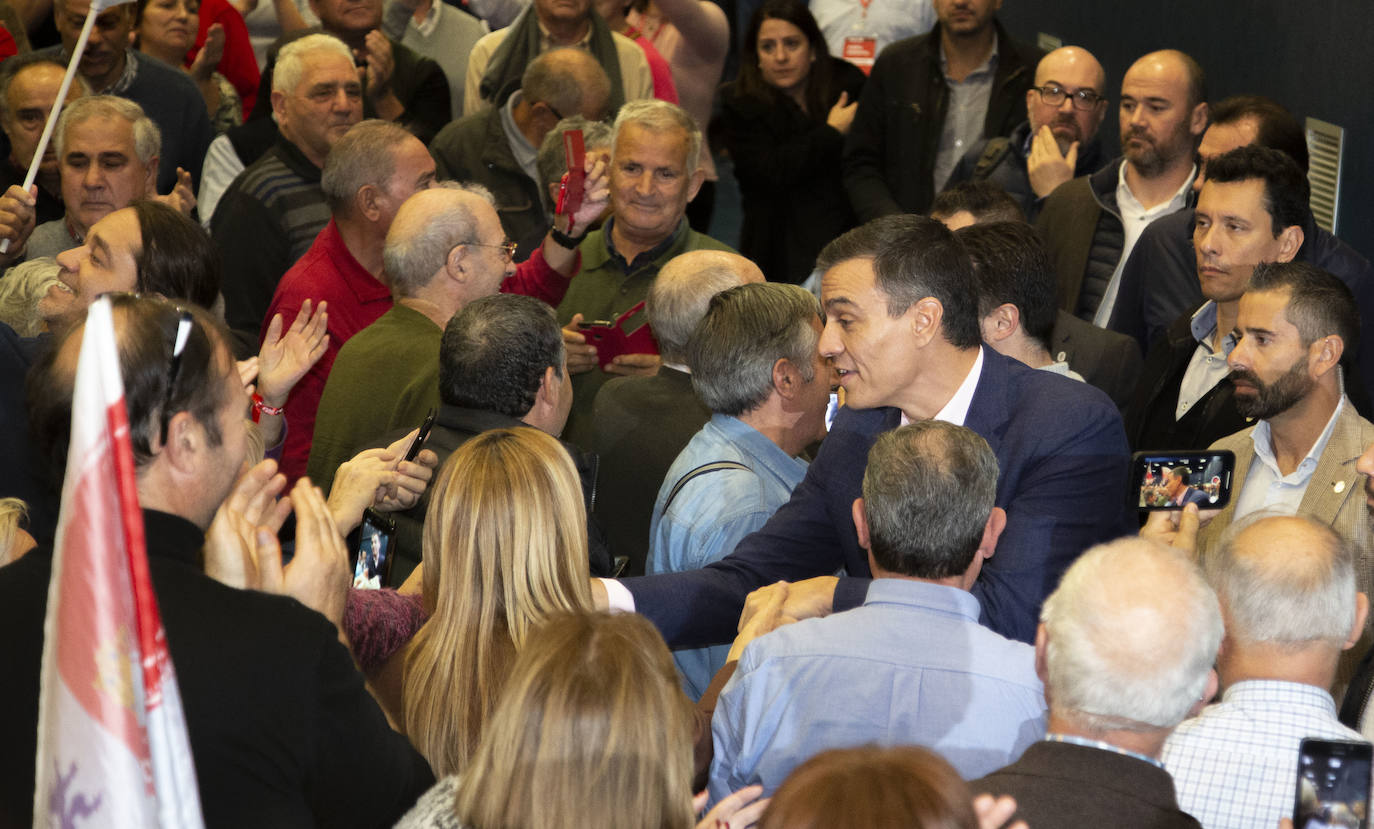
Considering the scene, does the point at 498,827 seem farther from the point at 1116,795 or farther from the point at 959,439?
the point at 959,439

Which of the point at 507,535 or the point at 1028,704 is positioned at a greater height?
the point at 507,535

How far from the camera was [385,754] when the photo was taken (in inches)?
82.0

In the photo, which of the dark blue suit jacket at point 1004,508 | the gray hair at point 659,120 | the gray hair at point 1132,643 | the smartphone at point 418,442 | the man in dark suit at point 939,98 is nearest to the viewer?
the gray hair at point 1132,643

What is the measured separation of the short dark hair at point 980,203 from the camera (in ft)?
17.1

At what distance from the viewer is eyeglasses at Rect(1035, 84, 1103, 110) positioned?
247 inches

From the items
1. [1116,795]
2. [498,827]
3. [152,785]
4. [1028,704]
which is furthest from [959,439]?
[152,785]

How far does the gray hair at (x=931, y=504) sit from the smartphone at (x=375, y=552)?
103 cm

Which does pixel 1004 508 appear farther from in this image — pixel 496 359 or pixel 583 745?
pixel 583 745

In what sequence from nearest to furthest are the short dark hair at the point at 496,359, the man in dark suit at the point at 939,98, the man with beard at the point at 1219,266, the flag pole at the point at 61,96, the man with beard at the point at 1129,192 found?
the short dark hair at the point at 496,359 < the man with beard at the point at 1219,266 < the flag pole at the point at 61,96 < the man with beard at the point at 1129,192 < the man in dark suit at the point at 939,98

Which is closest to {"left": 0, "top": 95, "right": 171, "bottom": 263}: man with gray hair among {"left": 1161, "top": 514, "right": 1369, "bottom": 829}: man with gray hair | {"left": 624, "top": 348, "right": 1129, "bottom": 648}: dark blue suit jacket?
{"left": 624, "top": 348, "right": 1129, "bottom": 648}: dark blue suit jacket

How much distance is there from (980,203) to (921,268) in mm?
2062

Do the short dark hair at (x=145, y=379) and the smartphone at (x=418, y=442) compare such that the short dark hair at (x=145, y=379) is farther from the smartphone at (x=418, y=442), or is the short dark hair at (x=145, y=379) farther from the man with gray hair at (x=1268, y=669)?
the man with gray hair at (x=1268, y=669)

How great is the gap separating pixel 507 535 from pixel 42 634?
0.93 metres

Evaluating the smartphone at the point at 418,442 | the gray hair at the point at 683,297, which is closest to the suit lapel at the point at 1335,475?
the gray hair at the point at 683,297
